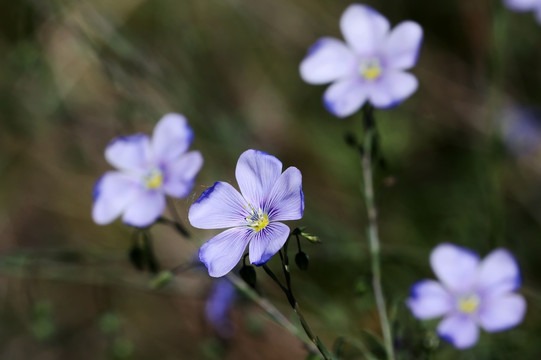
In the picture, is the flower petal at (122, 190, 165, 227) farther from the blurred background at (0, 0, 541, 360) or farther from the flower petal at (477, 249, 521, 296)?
the flower petal at (477, 249, 521, 296)

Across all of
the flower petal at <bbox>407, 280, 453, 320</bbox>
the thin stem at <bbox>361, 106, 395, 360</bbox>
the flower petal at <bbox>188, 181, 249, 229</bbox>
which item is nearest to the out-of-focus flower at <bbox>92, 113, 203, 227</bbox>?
the flower petal at <bbox>188, 181, 249, 229</bbox>

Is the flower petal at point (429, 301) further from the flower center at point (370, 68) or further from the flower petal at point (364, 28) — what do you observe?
the flower petal at point (364, 28)

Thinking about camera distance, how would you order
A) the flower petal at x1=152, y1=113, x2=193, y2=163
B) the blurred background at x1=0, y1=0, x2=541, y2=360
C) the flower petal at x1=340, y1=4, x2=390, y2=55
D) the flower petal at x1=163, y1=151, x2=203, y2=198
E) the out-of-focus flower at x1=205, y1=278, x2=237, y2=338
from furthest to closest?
the blurred background at x1=0, y1=0, x2=541, y2=360, the out-of-focus flower at x1=205, y1=278, x2=237, y2=338, the flower petal at x1=340, y1=4, x2=390, y2=55, the flower petal at x1=152, y1=113, x2=193, y2=163, the flower petal at x1=163, y1=151, x2=203, y2=198

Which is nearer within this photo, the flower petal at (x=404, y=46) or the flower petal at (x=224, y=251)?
the flower petal at (x=224, y=251)

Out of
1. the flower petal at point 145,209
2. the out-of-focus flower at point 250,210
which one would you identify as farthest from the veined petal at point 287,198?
the flower petal at point 145,209

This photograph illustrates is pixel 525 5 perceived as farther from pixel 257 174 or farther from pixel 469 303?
pixel 257 174

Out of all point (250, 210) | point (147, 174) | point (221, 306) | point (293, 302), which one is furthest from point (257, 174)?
point (221, 306)
